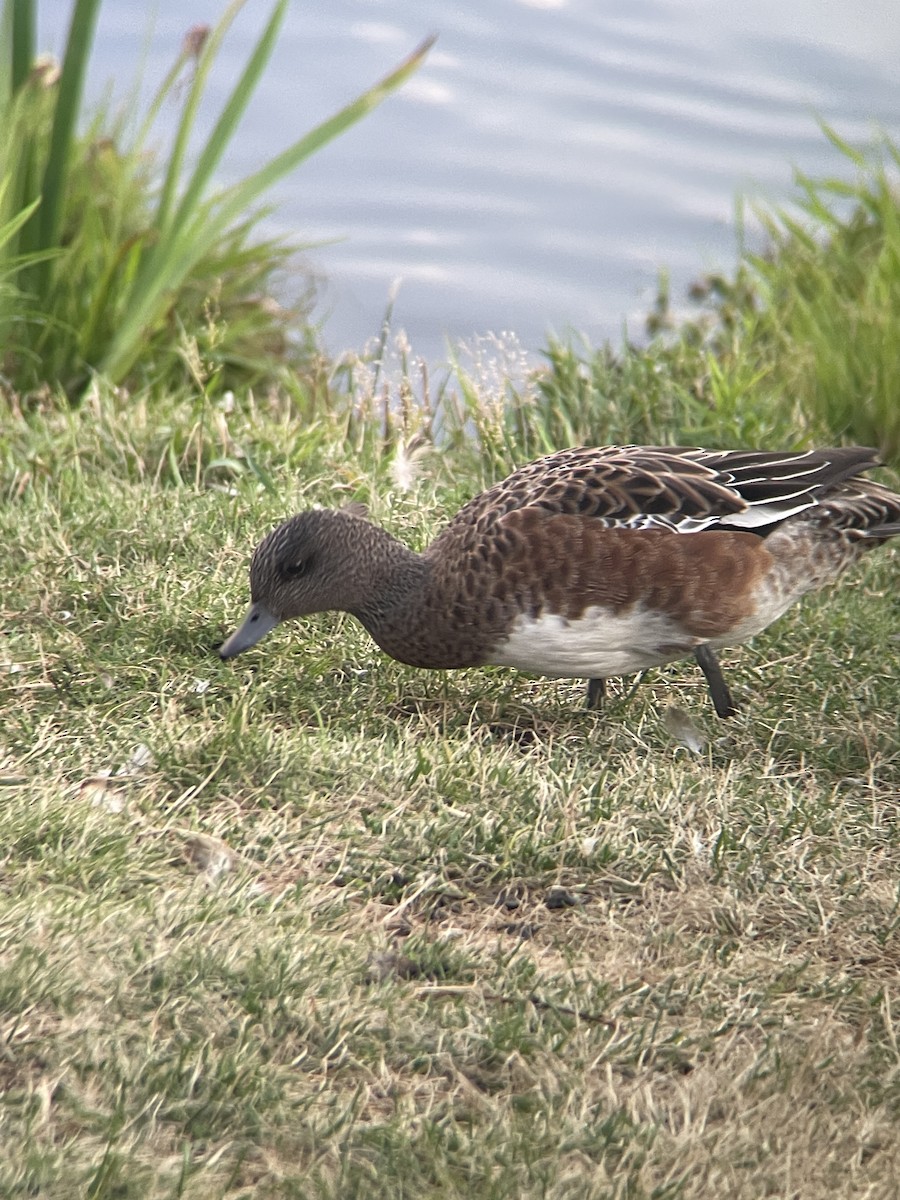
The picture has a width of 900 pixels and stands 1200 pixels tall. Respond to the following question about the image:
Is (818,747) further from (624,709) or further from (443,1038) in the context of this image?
(443,1038)

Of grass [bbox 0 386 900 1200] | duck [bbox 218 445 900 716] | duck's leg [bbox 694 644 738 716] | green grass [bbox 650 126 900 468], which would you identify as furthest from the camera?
green grass [bbox 650 126 900 468]

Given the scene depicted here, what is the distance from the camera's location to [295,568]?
3812 mm

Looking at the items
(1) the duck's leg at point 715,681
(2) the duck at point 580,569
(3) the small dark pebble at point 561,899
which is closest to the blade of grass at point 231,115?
(2) the duck at point 580,569

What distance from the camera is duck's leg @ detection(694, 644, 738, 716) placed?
396 cm

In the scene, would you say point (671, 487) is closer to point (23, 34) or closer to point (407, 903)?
point (407, 903)

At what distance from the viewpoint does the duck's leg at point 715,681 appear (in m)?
3.96

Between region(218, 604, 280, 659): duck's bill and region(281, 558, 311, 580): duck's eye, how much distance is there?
0.11 m

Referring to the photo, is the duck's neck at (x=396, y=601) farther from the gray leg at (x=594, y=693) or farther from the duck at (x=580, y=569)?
the gray leg at (x=594, y=693)

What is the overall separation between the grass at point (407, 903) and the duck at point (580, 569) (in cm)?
23

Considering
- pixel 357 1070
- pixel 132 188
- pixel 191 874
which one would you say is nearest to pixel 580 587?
pixel 191 874

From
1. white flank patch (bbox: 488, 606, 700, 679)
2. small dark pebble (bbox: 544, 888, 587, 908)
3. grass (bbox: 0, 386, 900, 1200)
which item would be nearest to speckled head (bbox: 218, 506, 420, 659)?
grass (bbox: 0, 386, 900, 1200)

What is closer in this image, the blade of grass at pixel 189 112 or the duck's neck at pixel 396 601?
the duck's neck at pixel 396 601

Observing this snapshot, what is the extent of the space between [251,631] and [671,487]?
3.52ft

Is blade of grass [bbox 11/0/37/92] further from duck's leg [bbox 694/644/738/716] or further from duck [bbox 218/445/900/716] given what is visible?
duck's leg [bbox 694/644/738/716]
